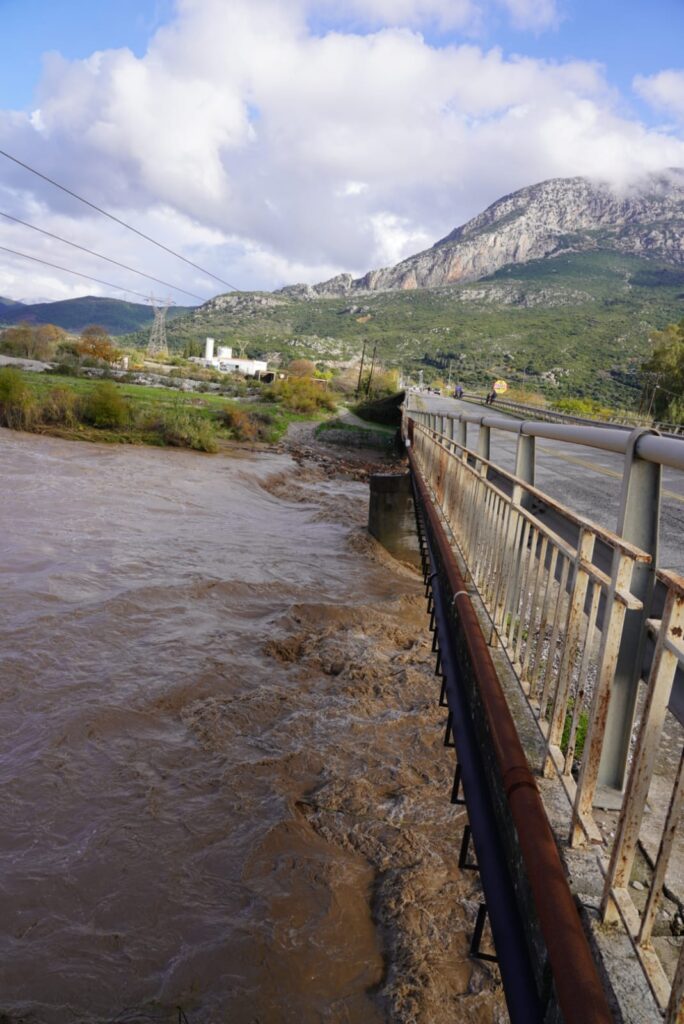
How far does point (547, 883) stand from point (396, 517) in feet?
45.5

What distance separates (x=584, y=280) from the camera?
14800cm

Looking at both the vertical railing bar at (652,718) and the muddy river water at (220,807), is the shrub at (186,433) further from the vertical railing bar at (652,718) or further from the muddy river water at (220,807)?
the vertical railing bar at (652,718)

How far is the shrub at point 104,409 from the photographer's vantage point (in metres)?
27.5

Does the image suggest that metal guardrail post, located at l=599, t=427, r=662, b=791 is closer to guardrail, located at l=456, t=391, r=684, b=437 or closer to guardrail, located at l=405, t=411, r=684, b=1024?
guardrail, located at l=405, t=411, r=684, b=1024

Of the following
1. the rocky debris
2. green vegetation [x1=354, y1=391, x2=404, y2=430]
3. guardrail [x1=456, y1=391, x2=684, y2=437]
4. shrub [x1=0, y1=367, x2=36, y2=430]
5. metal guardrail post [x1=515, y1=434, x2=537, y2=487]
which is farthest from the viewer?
green vegetation [x1=354, y1=391, x2=404, y2=430]

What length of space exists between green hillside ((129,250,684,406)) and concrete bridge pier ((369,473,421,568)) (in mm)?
80571

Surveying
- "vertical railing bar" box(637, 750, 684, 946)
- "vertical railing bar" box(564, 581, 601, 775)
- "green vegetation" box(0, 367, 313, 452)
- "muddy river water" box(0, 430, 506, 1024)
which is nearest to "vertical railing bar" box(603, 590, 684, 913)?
→ "vertical railing bar" box(637, 750, 684, 946)

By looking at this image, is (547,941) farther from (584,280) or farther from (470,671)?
(584,280)

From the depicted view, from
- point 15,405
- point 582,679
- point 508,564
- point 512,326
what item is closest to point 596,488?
point 508,564

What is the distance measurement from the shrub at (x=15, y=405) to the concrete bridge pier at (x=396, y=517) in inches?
651

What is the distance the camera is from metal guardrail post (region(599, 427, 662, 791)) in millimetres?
2785

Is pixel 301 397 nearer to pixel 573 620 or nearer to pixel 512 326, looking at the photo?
pixel 573 620

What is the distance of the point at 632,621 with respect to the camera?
111 inches

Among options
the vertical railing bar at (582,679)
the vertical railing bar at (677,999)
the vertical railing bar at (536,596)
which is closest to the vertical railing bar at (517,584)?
the vertical railing bar at (536,596)
